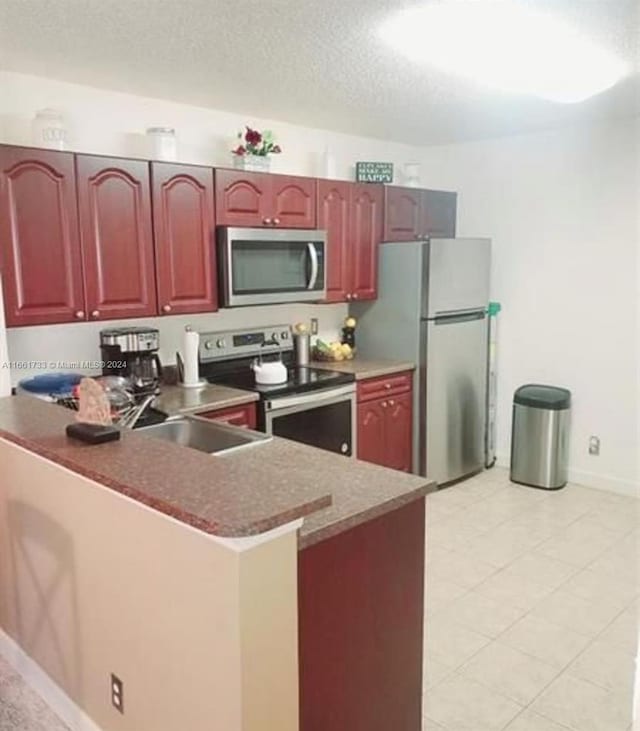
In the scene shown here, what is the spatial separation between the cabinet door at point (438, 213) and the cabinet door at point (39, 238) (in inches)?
99.9

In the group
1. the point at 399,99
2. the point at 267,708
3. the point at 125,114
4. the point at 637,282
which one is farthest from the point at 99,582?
the point at 637,282

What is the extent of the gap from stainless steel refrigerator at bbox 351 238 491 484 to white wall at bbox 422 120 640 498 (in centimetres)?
29

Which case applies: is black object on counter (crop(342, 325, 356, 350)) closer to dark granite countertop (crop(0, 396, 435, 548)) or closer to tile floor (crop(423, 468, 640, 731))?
tile floor (crop(423, 468, 640, 731))

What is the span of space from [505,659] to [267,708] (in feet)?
4.87

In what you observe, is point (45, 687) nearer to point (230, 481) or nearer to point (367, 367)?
point (230, 481)

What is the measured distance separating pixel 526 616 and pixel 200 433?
5.43 feet

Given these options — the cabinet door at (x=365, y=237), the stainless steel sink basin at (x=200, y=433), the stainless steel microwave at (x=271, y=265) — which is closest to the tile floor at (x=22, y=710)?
the stainless steel sink basin at (x=200, y=433)

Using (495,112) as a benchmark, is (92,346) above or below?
below

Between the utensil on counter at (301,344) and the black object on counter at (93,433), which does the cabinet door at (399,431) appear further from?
the black object on counter at (93,433)

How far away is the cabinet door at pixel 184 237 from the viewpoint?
10.0 feet

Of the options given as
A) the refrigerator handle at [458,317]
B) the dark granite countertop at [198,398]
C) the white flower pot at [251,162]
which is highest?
the white flower pot at [251,162]

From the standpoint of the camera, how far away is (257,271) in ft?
11.3

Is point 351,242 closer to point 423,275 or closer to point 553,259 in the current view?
point 423,275

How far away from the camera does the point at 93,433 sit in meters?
1.81
